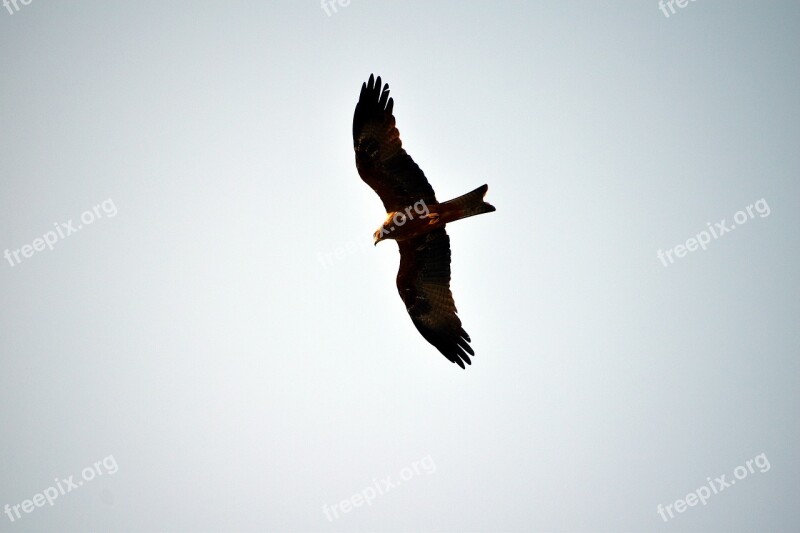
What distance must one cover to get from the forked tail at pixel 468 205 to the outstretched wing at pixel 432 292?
778 mm

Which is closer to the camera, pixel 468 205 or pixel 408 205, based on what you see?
pixel 468 205

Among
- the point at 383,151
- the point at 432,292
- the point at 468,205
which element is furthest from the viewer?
the point at 432,292

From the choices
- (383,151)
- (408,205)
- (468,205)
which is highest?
(383,151)

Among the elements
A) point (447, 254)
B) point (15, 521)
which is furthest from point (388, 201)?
point (15, 521)

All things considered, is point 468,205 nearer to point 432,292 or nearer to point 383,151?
point 383,151

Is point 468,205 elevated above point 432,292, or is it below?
above

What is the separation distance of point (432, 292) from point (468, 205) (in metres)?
2.01

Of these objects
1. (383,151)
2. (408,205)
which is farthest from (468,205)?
(383,151)

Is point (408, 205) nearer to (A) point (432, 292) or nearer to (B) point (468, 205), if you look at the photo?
(B) point (468, 205)

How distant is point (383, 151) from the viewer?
8805mm

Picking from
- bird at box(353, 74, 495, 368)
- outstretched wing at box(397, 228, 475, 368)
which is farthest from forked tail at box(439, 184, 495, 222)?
outstretched wing at box(397, 228, 475, 368)

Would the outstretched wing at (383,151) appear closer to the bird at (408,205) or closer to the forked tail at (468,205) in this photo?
the bird at (408,205)

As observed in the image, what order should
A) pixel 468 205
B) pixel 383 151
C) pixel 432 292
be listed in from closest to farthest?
1. pixel 468 205
2. pixel 383 151
3. pixel 432 292

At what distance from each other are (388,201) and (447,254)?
1.39 meters
